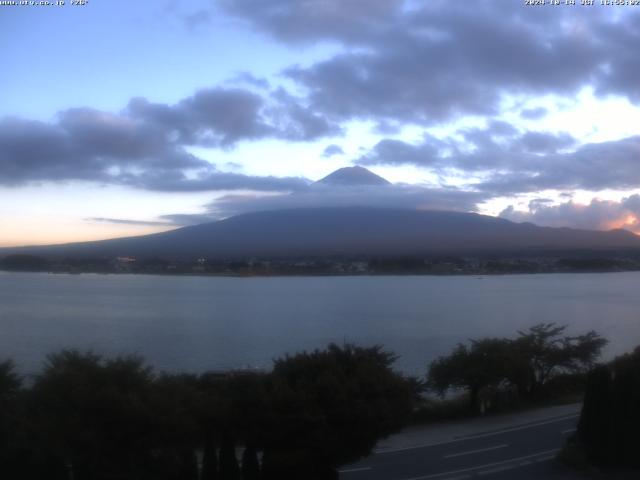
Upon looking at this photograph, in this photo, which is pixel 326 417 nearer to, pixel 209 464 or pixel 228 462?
pixel 228 462

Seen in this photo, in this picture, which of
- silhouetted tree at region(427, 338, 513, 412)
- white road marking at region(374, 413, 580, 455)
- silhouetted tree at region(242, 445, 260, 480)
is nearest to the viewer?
silhouetted tree at region(242, 445, 260, 480)

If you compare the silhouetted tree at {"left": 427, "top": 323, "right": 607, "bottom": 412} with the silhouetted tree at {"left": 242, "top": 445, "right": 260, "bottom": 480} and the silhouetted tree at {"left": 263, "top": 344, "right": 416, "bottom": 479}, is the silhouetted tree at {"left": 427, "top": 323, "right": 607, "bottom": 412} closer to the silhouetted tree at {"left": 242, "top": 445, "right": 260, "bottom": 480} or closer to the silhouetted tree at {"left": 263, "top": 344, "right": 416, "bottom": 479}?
the silhouetted tree at {"left": 263, "top": 344, "right": 416, "bottom": 479}

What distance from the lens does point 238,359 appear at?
22.0 metres

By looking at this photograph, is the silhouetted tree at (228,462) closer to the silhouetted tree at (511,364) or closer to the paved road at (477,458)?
the paved road at (477,458)

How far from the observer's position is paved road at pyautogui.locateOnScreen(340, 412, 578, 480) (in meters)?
9.15

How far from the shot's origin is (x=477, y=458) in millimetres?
10102

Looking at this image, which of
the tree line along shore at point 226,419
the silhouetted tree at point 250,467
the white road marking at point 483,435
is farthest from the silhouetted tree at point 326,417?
the white road marking at point 483,435

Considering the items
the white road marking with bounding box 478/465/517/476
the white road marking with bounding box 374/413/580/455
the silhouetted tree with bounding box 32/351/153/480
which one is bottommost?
the white road marking with bounding box 374/413/580/455

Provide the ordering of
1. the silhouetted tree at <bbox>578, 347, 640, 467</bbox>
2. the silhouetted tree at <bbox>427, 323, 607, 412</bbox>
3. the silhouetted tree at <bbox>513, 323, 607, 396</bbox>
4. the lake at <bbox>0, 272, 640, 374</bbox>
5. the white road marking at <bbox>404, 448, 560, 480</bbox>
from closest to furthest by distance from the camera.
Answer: the white road marking at <bbox>404, 448, 560, 480</bbox> < the silhouetted tree at <bbox>578, 347, 640, 467</bbox> < the silhouetted tree at <bbox>427, 323, 607, 412</bbox> < the silhouetted tree at <bbox>513, 323, 607, 396</bbox> < the lake at <bbox>0, 272, 640, 374</bbox>

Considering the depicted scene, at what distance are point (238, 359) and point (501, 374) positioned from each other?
887cm

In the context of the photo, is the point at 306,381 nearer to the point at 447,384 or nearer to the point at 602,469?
the point at 602,469

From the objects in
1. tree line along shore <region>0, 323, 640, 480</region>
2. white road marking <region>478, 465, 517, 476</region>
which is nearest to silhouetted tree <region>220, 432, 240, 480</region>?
tree line along shore <region>0, 323, 640, 480</region>

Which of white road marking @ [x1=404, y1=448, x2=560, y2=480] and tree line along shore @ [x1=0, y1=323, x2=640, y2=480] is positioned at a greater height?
tree line along shore @ [x1=0, y1=323, x2=640, y2=480]

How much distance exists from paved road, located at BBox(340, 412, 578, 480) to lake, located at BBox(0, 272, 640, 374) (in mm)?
8639
